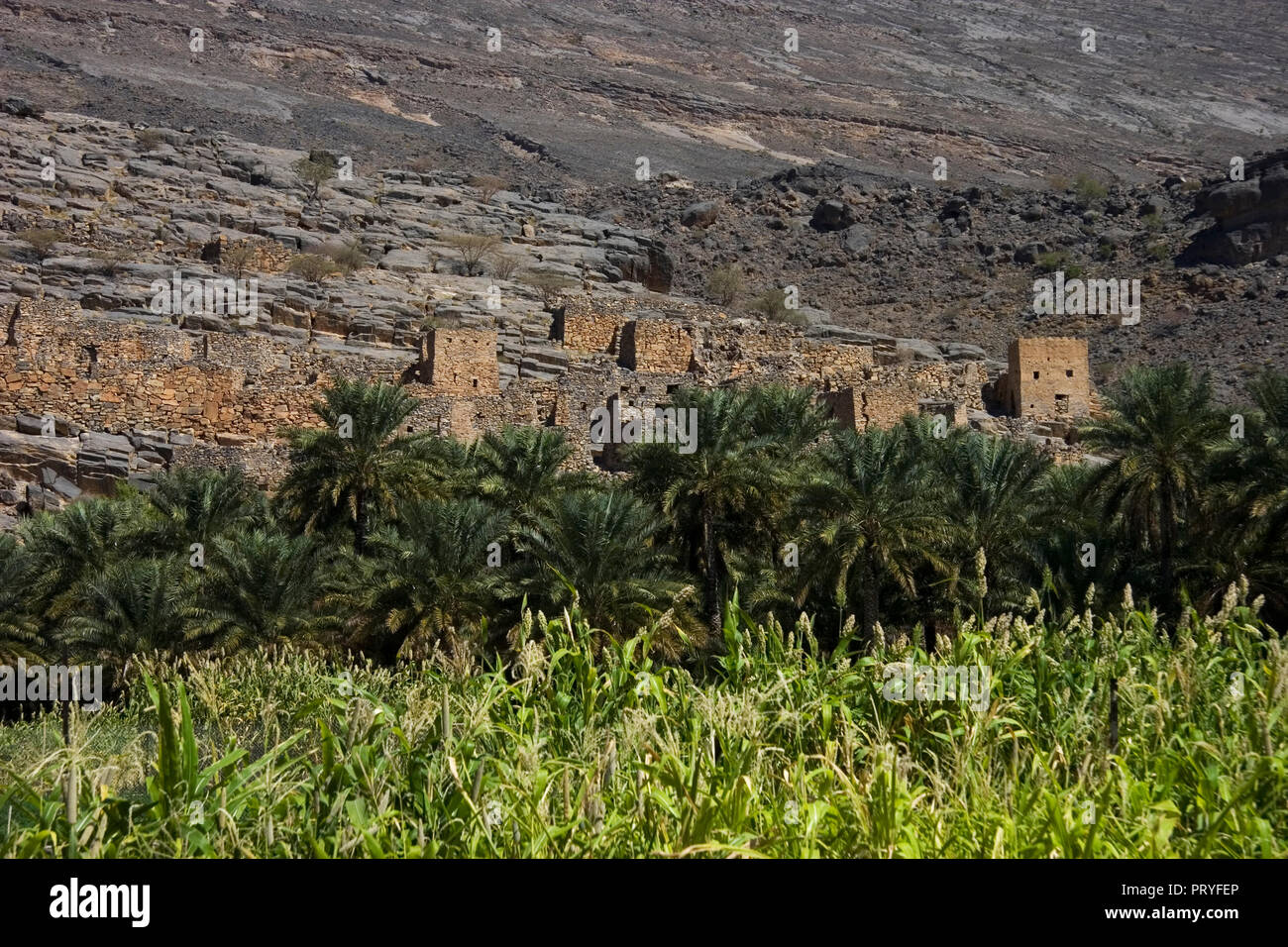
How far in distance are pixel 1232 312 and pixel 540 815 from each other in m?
43.1

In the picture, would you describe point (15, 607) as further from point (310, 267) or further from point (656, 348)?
point (310, 267)

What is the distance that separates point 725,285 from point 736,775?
44811mm

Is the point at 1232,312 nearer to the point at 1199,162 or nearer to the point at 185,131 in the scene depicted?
the point at 1199,162

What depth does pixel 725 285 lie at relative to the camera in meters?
49.6

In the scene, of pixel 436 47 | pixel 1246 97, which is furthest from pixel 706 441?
pixel 1246 97

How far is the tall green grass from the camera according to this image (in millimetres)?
5344

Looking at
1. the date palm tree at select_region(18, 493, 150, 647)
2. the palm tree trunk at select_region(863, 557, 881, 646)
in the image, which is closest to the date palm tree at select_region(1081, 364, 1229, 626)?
the palm tree trunk at select_region(863, 557, 881, 646)

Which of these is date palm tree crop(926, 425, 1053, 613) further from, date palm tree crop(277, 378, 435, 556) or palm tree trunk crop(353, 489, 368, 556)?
palm tree trunk crop(353, 489, 368, 556)

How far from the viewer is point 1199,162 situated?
66.6 meters

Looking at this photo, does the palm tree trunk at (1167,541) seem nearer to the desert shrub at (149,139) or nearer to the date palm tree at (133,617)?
the date palm tree at (133,617)

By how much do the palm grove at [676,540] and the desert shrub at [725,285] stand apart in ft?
96.2

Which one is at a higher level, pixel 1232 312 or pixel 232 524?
pixel 1232 312

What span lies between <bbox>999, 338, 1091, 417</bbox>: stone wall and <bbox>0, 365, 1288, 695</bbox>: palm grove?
449 inches
